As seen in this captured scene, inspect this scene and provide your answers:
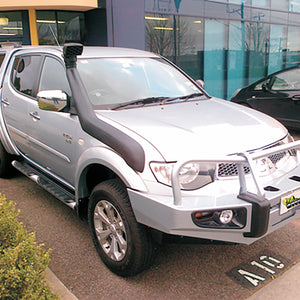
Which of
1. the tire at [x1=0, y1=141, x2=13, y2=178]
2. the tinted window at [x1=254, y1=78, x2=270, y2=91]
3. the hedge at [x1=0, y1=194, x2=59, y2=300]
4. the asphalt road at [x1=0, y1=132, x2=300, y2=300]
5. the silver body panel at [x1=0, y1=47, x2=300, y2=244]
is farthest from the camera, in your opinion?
the tinted window at [x1=254, y1=78, x2=270, y2=91]

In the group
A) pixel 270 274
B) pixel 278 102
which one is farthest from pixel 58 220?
pixel 278 102

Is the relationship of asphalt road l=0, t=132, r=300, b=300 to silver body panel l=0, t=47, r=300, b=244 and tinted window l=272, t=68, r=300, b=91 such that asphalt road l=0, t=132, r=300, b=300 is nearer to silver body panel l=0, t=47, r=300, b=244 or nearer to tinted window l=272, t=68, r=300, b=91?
silver body panel l=0, t=47, r=300, b=244

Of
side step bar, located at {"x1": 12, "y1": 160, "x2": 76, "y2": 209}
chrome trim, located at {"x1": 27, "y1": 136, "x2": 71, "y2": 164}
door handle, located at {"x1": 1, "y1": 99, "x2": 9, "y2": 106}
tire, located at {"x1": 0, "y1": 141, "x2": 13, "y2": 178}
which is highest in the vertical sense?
door handle, located at {"x1": 1, "y1": 99, "x2": 9, "y2": 106}

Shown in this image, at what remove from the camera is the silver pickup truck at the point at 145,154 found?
7.82 feet

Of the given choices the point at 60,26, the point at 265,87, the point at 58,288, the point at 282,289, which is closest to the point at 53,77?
the point at 58,288

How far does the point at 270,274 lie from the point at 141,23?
945 cm

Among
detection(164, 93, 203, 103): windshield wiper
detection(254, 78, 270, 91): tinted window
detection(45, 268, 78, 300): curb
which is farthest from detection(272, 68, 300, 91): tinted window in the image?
detection(45, 268, 78, 300): curb

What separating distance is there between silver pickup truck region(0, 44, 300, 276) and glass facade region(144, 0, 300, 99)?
762 cm

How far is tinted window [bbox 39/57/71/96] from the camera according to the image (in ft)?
11.9

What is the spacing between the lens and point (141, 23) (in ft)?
36.0

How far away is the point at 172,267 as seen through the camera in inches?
122

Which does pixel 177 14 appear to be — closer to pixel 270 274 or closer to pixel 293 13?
pixel 293 13

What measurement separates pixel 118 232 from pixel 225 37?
37.4 feet

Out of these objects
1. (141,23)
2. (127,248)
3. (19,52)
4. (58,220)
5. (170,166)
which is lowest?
(58,220)
